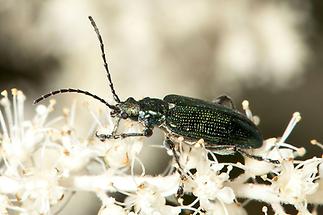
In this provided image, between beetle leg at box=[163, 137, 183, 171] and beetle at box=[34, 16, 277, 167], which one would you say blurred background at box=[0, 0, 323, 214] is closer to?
beetle at box=[34, 16, 277, 167]

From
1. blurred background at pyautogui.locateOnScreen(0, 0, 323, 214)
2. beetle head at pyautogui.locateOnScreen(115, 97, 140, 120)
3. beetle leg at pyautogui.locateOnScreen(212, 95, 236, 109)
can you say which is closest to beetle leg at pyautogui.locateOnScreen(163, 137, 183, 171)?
beetle head at pyautogui.locateOnScreen(115, 97, 140, 120)

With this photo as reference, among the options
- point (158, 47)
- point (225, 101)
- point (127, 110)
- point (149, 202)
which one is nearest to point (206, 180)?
point (149, 202)

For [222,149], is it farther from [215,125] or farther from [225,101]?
[225,101]

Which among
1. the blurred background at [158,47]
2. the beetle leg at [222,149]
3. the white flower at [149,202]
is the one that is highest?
the blurred background at [158,47]

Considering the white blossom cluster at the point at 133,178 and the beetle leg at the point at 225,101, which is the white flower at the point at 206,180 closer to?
the white blossom cluster at the point at 133,178

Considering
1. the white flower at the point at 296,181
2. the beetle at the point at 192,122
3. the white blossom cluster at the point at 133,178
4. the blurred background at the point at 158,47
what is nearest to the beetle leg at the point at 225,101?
the beetle at the point at 192,122

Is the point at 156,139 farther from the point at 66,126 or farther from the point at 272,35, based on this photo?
the point at 66,126
